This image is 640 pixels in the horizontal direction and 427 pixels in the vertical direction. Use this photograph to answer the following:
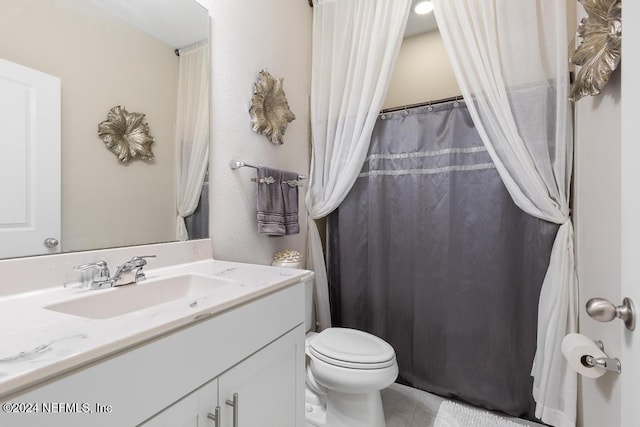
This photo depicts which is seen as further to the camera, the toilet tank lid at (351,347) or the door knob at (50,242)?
the toilet tank lid at (351,347)

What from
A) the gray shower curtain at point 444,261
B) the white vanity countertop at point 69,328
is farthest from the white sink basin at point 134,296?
the gray shower curtain at point 444,261

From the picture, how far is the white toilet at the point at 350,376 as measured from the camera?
1272 millimetres

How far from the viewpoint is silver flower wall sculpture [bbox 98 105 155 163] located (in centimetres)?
102

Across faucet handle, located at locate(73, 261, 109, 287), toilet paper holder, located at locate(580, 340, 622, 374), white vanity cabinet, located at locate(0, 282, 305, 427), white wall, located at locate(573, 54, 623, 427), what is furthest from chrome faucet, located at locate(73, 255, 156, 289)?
white wall, located at locate(573, 54, 623, 427)

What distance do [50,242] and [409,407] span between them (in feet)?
6.02

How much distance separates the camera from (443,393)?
1690 mm

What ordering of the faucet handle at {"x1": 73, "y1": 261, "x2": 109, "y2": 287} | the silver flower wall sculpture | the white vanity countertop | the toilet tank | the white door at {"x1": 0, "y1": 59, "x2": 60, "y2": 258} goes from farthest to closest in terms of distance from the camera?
1. the toilet tank
2. the silver flower wall sculpture
3. the faucet handle at {"x1": 73, "y1": 261, "x2": 109, "y2": 287}
4. the white door at {"x1": 0, "y1": 59, "x2": 60, "y2": 258}
5. the white vanity countertop

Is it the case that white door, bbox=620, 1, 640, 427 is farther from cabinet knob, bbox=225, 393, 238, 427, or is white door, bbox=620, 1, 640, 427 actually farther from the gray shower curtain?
the gray shower curtain

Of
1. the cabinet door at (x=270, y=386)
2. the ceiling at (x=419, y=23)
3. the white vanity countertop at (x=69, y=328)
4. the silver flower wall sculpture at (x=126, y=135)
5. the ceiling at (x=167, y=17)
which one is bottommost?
the cabinet door at (x=270, y=386)

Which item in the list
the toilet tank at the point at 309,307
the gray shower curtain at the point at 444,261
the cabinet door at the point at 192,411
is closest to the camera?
the cabinet door at the point at 192,411

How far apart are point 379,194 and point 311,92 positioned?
854mm

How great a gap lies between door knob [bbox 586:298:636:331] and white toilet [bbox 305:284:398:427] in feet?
2.89

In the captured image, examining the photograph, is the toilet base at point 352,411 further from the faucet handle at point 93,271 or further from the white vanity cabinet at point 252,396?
the faucet handle at point 93,271

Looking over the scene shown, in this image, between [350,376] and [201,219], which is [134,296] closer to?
[201,219]
